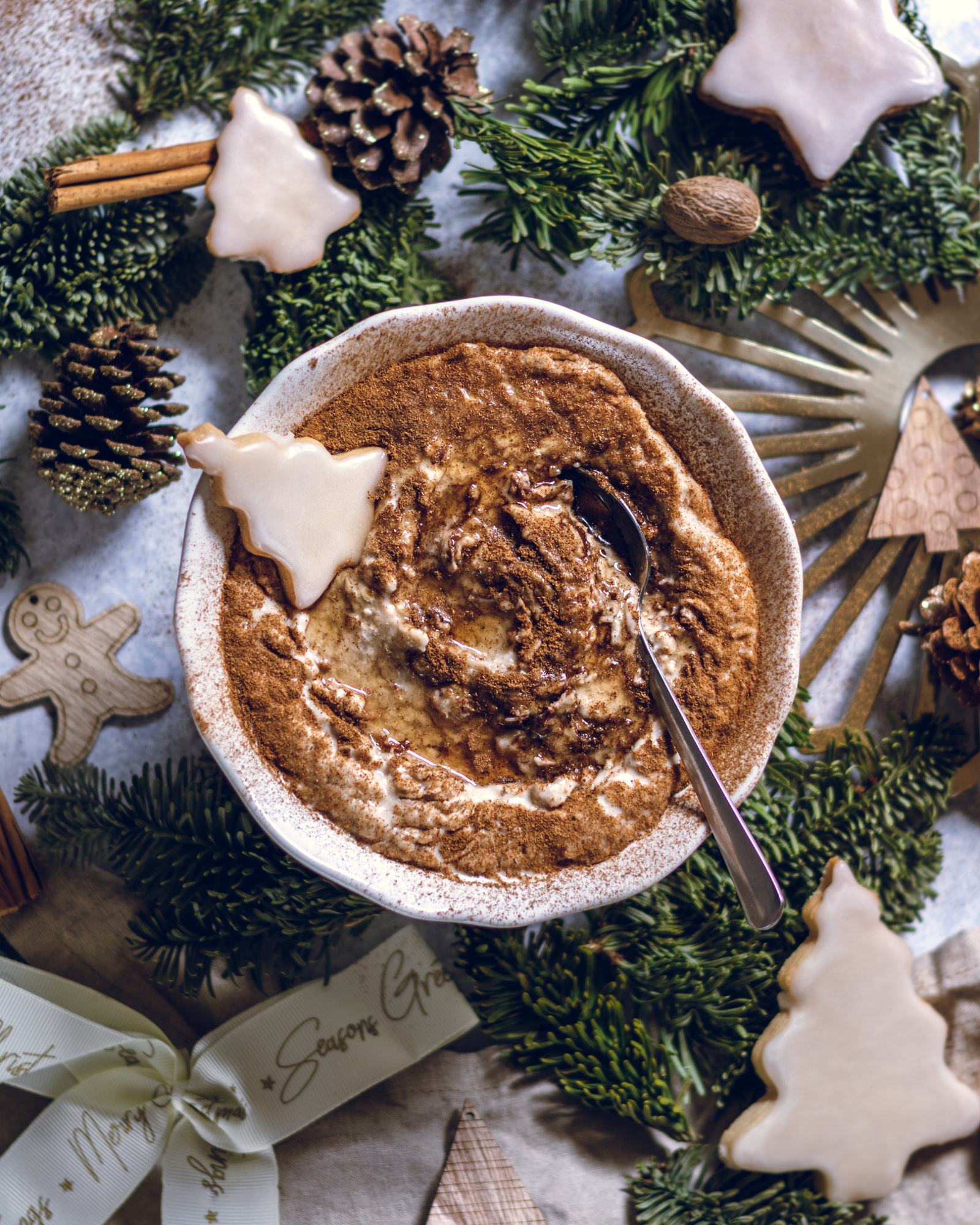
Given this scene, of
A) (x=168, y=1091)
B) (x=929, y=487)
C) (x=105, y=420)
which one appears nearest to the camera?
(x=105, y=420)

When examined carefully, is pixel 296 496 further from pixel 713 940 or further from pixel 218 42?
pixel 713 940

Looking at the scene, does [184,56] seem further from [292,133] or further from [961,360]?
[961,360]

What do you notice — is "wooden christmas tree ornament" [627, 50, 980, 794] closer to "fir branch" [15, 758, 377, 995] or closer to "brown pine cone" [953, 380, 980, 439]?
"brown pine cone" [953, 380, 980, 439]

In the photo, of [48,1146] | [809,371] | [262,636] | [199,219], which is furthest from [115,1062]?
[809,371]

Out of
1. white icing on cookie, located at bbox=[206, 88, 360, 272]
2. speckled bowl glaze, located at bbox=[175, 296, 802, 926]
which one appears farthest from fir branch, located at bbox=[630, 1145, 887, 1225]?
white icing on cookie, located at bbox=[206, 88, 360, 272]

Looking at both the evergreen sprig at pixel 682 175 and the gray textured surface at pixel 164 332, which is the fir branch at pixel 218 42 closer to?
the gray textured surface at pixel 164 332

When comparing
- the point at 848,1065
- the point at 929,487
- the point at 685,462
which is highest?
the point at 685,462

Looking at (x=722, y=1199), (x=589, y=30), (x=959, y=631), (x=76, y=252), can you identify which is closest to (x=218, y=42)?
(x=76, y=252)

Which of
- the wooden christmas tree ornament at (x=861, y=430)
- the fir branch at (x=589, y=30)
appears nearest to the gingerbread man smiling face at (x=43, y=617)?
the wooden christmas tree ornament at (x=861, y=430)
